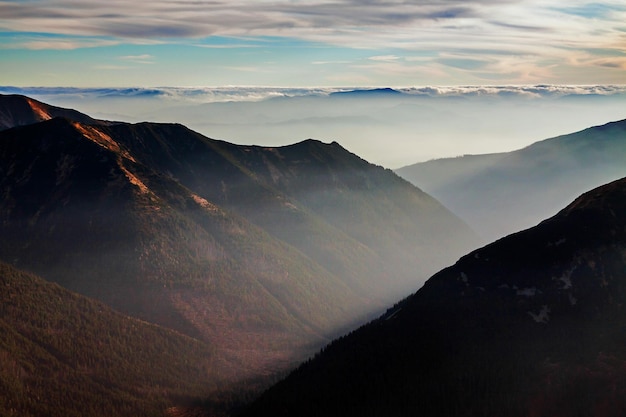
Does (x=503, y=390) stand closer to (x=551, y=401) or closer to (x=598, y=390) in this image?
(x=551, y=401)

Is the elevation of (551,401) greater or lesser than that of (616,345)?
lesser

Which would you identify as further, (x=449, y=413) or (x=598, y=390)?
(x=449, y=413)

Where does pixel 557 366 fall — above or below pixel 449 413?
above

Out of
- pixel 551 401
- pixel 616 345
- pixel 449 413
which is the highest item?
pixel 616 345

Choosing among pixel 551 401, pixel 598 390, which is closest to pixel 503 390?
pixel 551 401

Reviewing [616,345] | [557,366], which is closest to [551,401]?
[557,366]

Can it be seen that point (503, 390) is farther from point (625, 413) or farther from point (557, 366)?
point (625, 413)

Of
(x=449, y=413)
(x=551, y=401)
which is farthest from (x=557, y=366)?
(x=449, y=413)

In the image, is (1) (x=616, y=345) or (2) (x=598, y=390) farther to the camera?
(1) (x=616, y=345)
